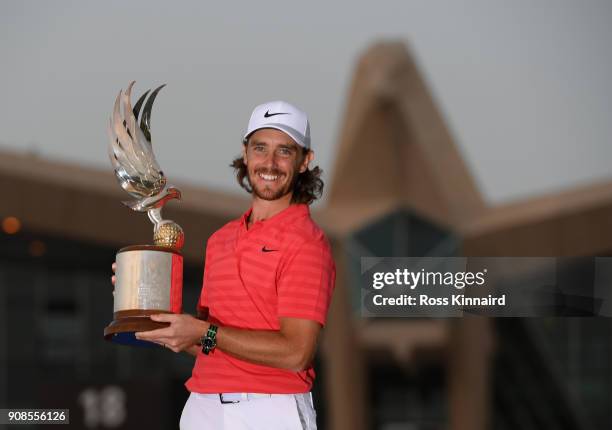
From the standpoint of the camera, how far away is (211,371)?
3363 millimetres

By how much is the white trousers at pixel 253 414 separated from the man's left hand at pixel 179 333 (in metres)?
0.33

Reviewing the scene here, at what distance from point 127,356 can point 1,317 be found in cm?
570

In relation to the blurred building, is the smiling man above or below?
below

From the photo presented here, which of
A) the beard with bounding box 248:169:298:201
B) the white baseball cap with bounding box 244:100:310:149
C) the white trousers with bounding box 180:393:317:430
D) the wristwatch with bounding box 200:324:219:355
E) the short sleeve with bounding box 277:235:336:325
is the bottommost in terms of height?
the white trousers with bounding box 180:393:317:430

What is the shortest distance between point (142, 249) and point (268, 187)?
19.1 inches

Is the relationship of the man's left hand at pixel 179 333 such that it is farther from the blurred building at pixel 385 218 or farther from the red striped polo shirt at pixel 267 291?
the blurred building at pixel 385 218

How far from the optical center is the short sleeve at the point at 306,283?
3227mm

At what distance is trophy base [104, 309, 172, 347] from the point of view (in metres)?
3.21

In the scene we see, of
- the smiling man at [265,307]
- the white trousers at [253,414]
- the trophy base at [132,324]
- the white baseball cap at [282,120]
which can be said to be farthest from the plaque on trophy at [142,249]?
the white baseball cap at [282,120]

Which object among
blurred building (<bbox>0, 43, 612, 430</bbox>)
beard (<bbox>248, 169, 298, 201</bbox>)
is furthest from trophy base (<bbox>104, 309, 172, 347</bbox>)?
blurred building (<bbox>0, 43, 612, 430</bbox>)

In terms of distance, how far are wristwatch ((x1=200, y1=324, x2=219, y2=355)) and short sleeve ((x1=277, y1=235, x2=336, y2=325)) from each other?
0.23m

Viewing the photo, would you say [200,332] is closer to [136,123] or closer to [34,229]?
[136,123]

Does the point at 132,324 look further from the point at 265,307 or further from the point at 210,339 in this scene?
the point at 265,307

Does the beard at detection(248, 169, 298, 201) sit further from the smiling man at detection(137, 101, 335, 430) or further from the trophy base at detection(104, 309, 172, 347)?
the trophy base at detection(104, 309, 172, 347)
